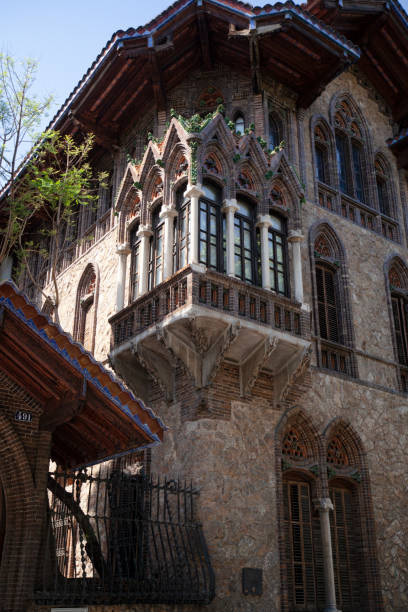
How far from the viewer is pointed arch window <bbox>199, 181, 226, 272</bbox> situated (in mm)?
13445

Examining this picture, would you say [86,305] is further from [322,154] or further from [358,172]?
[358,172]

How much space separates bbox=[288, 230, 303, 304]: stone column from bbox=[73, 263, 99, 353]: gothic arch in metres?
5.34

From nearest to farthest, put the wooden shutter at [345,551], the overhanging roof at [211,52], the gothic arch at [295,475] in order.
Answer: the gothic arch at [295,475] < the wooden shutter at [345,551] < the overhanging roof at [211,52]

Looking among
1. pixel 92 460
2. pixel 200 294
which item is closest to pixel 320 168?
pixel 200 294

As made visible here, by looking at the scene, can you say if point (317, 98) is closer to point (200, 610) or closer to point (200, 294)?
point (200, 294)

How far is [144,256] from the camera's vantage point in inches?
587

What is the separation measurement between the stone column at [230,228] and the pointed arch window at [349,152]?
5109 millimetres

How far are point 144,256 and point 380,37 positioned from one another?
33.0ft

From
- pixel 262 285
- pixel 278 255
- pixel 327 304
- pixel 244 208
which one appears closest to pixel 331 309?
pixel 327 304

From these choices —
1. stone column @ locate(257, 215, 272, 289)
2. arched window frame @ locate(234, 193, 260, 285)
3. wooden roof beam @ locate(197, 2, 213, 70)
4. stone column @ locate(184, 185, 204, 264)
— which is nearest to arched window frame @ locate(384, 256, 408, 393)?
stone column @ locate(257, 215, 272, 289)

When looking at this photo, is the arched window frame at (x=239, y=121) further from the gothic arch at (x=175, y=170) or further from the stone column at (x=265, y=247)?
the stone column at (x=265, y=247)

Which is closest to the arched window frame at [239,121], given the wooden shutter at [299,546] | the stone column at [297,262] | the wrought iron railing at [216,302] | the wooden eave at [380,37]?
the stone column at [297,262]

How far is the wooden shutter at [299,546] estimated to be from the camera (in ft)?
41.2

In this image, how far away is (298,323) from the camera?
545 inches
